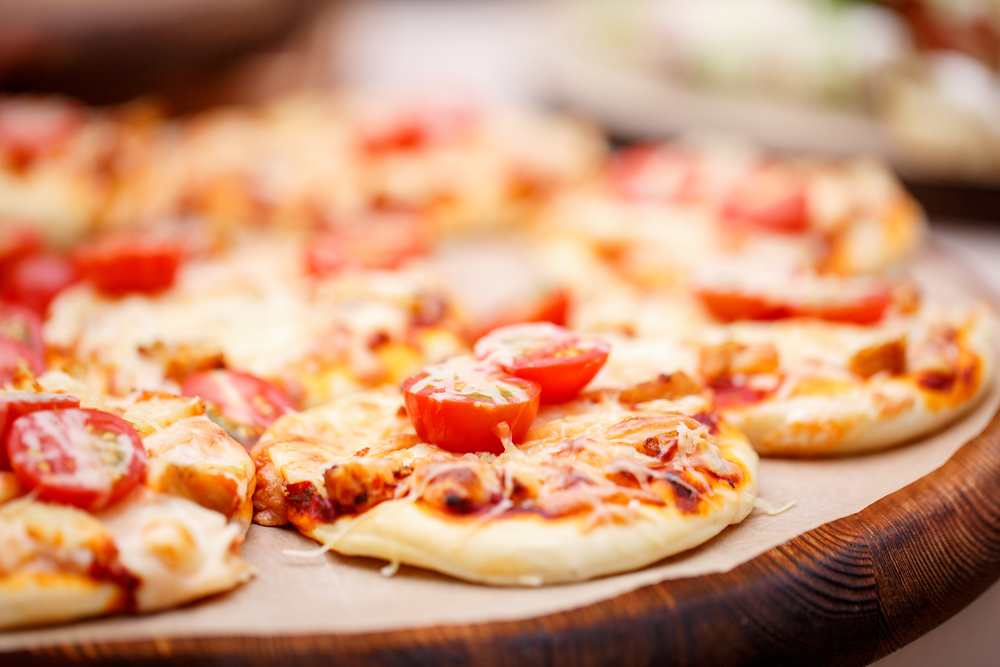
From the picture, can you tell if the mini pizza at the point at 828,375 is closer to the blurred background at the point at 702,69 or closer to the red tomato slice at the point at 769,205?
the red tomato slice at the point at 769,205

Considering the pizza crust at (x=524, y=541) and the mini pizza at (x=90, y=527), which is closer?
the mini pizza at (x=90, y=527)

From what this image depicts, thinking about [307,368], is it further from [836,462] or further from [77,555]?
[836,462]

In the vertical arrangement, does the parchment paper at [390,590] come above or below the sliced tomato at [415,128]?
below

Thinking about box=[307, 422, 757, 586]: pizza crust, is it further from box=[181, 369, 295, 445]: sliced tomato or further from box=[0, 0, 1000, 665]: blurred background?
box=[0, 0, 1000, 665]: blurred background

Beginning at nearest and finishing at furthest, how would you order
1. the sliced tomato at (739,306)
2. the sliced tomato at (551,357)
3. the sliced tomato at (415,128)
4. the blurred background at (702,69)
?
the sliced tomato at (551,357)
the sliced tomato at (739,306)
the blurred background at (702,69)
the sliced tomato at (415,128)

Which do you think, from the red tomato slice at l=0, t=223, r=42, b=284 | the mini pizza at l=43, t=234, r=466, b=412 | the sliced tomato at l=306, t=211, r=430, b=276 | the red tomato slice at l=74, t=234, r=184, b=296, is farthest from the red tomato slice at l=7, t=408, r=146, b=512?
the red tomato slice at l=0, t=223, r=42, b=284

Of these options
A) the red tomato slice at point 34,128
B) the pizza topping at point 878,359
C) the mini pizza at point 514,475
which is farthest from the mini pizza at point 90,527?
the red tomato slice at point 34,128

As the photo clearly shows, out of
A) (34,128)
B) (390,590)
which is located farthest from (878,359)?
(34,128)

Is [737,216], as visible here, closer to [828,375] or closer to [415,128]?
[828,375]
